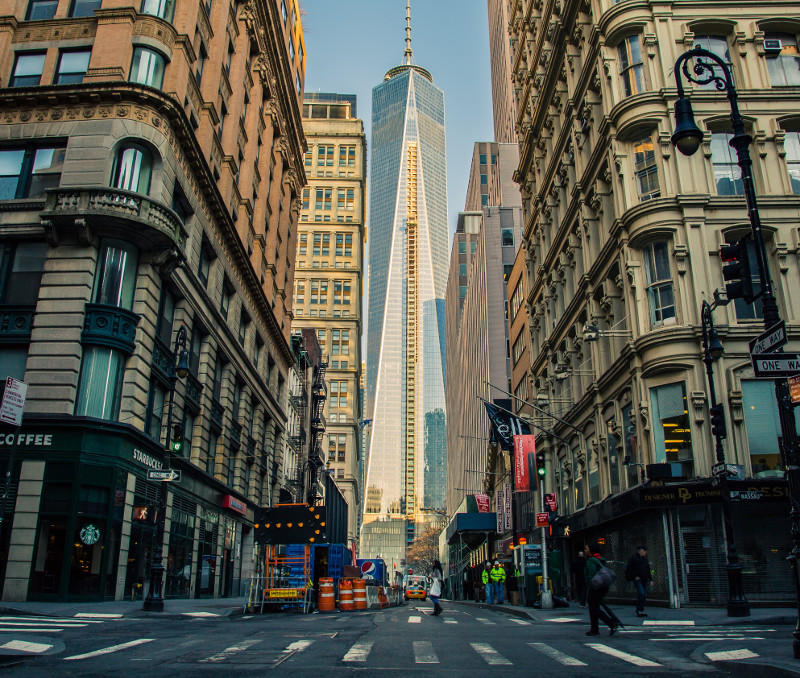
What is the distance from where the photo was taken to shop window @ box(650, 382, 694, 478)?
25656 mm

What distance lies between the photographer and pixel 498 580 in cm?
3656

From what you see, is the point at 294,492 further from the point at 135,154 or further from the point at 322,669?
the point at 322,669

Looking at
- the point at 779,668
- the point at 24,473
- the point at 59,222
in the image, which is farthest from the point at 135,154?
the point at 779,668

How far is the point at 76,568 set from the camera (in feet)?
75.3

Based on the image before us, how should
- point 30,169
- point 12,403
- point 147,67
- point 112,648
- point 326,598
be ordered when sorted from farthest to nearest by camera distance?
point 147,67, point 30,169, point 326,598, point 12,403, point 112,648

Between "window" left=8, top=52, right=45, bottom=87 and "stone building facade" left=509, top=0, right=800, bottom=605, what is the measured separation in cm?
2396

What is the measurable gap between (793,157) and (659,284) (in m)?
7.61

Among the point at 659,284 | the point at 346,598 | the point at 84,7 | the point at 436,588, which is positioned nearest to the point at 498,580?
the point at 346,598

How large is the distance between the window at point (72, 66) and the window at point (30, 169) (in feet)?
11.2

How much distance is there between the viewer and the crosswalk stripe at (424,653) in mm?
10266

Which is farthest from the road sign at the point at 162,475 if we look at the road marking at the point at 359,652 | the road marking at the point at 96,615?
the road marking at the point at 359,652

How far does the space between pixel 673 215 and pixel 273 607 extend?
20.8 metres

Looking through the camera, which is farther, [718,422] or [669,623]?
[718,422]

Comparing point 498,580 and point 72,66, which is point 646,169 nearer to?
point 498,580
